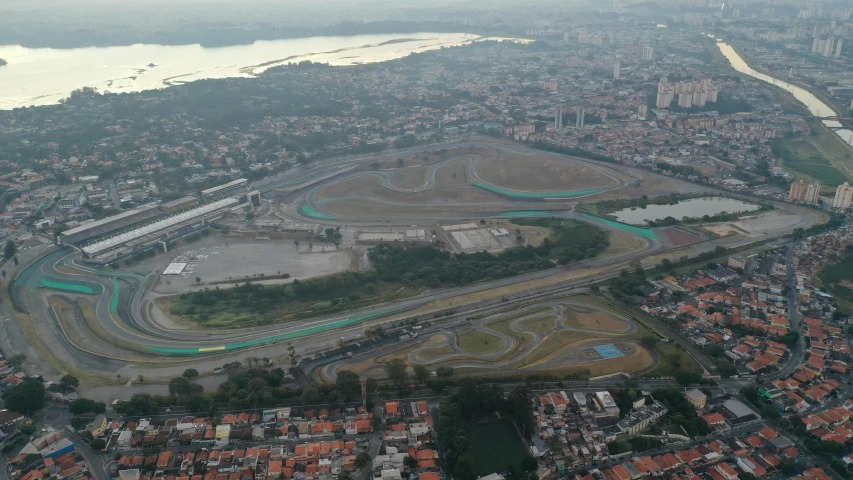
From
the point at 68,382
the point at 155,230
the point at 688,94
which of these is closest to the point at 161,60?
the point at 155,230

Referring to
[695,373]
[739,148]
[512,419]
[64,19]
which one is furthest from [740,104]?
[64,19]

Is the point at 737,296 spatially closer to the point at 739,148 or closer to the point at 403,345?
the point at 403,345

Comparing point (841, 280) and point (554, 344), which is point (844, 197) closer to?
point (841, 280)

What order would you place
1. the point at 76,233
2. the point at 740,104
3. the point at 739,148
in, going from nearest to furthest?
1. the point at 76,233
2. the point at 739,148
3. the point at 740,104

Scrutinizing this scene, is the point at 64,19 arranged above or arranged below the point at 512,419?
above

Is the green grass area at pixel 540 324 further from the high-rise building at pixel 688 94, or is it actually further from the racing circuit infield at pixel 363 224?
the high-rise building at pixel 688 94

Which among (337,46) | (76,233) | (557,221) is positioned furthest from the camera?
(337,46)
